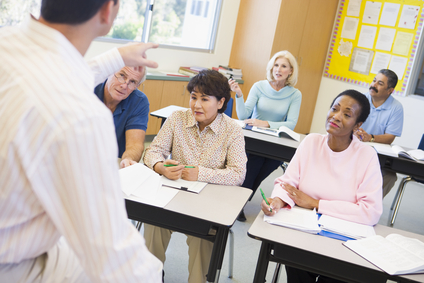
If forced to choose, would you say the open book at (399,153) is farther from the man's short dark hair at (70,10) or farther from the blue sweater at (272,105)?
the man's short dark hair at (70,10)

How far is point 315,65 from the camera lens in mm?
6195

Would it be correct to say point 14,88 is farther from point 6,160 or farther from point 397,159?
point 397,159

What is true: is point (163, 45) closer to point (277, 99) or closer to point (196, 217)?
point (277, 99)

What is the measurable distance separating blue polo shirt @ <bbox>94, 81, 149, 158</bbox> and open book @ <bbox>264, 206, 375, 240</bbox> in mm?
987

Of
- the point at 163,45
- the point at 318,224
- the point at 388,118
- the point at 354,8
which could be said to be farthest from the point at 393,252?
the point at 354,8

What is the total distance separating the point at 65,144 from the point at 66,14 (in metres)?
0.26

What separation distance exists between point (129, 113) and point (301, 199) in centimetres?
108

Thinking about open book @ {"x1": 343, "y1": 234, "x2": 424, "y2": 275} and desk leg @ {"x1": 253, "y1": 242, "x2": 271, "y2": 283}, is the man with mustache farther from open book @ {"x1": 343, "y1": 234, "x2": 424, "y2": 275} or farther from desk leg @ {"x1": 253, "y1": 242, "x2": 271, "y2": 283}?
desk leg @ {"x1": 253, "y1": 242, "x2": 271, "y2": 283}

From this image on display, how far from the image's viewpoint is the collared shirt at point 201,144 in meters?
2.21

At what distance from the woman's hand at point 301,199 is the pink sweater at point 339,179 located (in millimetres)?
29

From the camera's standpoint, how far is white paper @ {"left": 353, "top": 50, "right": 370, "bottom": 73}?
587cm

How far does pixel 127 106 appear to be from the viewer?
7.72 feet

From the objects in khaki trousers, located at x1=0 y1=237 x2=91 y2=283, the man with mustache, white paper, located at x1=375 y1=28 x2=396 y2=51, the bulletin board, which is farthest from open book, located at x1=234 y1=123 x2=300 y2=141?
white paper, located at x1=375 y1=28 x2=396 y2=51

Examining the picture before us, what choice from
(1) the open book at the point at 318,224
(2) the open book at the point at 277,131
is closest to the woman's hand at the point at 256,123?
(2) the open book at the point at 277,131
